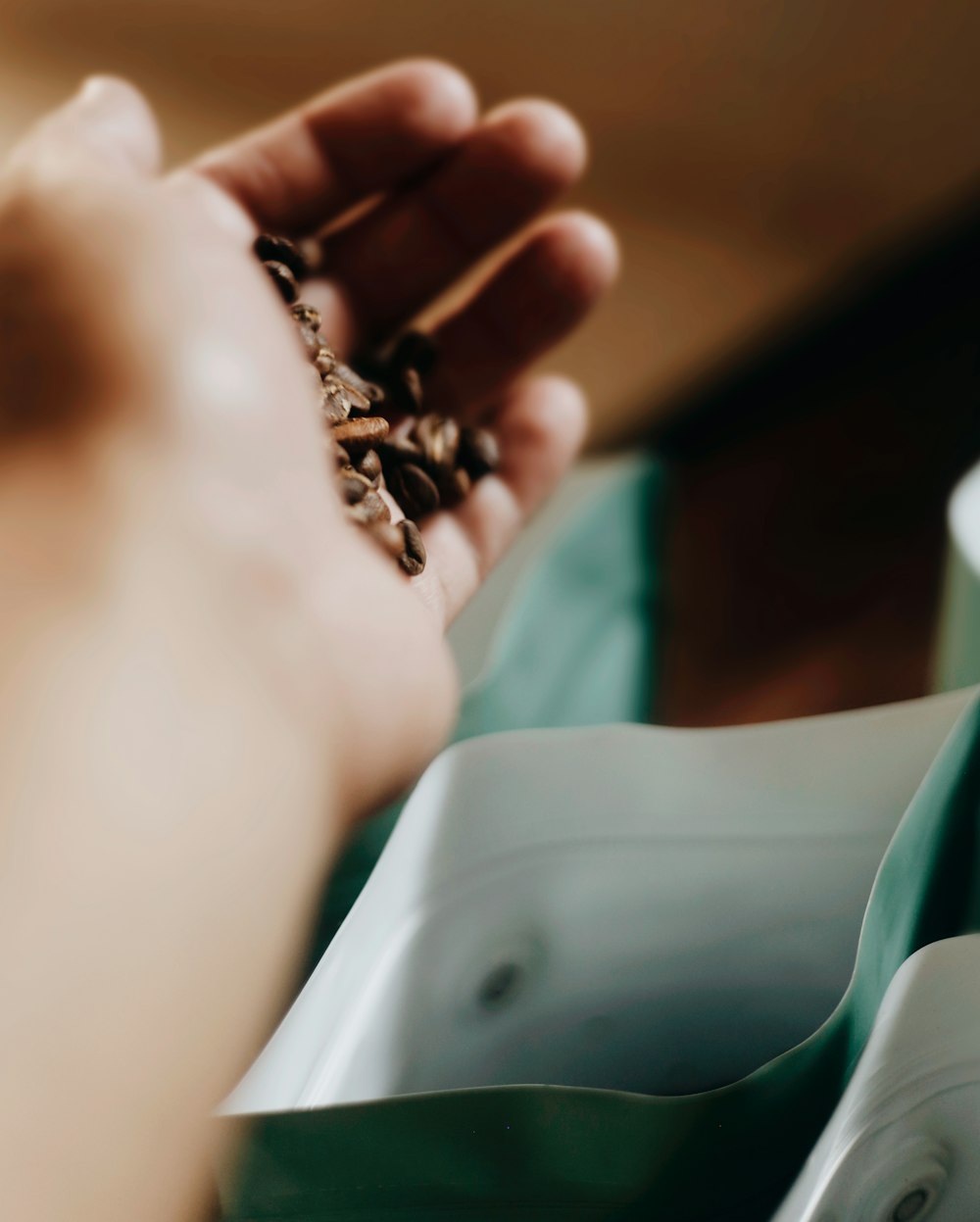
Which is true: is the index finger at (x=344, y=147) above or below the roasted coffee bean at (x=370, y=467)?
above

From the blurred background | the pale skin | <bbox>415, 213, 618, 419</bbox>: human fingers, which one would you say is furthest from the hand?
the blurred background

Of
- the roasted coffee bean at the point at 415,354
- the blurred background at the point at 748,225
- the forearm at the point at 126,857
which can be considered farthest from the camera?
the blurred background at the point at 748,225

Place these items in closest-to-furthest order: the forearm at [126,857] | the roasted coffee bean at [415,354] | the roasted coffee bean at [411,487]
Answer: the forearm at [126,857] → the roasted coffee bean at [411,487] → the roasted coffee bean at [415,354]

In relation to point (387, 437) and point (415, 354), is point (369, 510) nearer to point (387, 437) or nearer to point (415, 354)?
point (387, 437)

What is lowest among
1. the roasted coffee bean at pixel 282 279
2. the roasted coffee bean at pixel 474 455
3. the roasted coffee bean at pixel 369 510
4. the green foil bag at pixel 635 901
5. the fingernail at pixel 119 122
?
the green foil bag at pixel 635 901

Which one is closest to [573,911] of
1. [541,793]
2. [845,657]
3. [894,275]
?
[541,793]

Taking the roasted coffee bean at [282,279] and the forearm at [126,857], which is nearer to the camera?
the forearm at [126,857]

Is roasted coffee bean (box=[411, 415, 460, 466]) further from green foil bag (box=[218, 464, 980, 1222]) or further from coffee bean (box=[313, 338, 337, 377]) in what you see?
green foil bag (box=[218, 464, 980, 1222])

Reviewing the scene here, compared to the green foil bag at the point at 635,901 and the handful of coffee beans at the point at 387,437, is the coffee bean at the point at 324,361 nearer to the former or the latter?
the handful of coffee beans at the point at 387,437

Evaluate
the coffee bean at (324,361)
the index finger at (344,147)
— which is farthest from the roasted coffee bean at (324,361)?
the index finger at (344,147)

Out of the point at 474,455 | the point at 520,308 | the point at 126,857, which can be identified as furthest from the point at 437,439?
the point at 126,857
